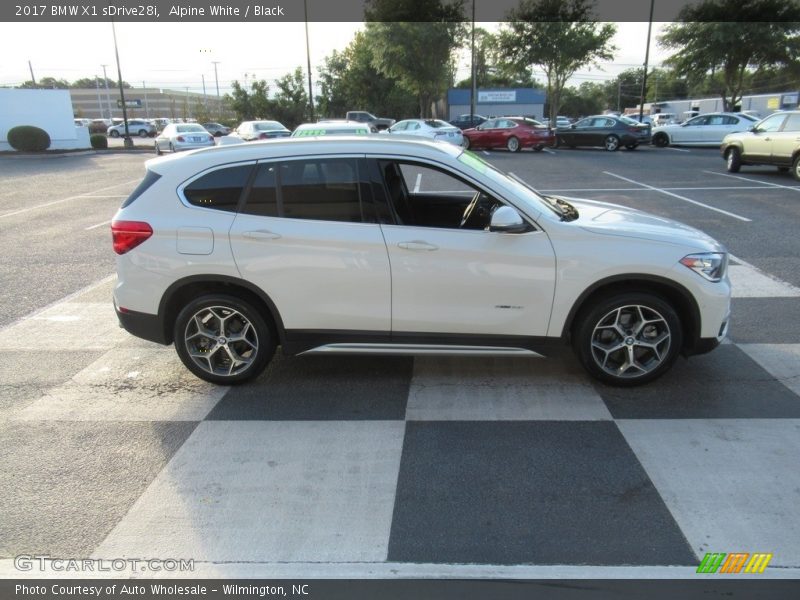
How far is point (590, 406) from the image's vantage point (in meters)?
4.18

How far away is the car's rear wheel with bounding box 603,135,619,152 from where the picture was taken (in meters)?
26.9

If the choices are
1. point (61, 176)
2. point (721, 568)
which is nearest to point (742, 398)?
point (721, 568)

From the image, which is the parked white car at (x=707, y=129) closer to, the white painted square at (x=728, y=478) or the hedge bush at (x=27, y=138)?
the white painted square at (x=728, y=478)

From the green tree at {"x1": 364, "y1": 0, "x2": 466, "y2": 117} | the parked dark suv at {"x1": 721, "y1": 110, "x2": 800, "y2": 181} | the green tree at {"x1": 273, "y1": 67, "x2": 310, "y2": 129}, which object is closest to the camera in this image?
the parked dark suv at {"x1": 721, "y1": 110, "x2": 800, "y2": 181}

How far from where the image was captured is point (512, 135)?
27.1 m

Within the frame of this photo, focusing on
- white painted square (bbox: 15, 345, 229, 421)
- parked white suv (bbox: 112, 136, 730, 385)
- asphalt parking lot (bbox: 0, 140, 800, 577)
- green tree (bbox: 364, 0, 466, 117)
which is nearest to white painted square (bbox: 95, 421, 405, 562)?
asphalt parking lot (bbox: 0, 140, 800, 577)

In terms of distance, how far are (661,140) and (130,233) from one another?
28.7 m

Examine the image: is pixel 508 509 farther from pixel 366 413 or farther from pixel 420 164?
pixel 420 164

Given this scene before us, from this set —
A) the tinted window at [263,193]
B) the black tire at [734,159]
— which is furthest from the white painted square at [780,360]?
the black tire at [734,159]

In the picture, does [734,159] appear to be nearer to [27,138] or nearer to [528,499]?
[528,499]

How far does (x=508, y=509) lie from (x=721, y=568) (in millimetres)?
957

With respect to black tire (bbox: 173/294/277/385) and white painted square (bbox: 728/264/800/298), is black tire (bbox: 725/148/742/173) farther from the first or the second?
black tire (bbox: 173/294/277/385)

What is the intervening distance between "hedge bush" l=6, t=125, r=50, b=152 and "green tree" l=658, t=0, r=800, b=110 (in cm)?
3548

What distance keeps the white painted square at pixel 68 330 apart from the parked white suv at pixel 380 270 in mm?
1315
